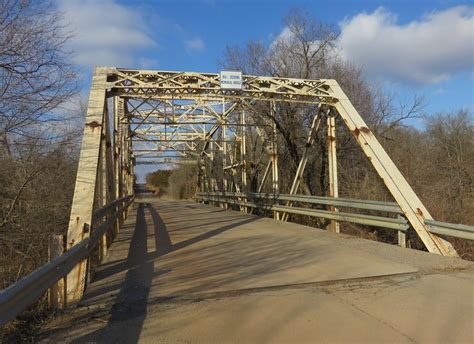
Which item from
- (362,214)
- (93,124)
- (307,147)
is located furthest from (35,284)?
(307,147)

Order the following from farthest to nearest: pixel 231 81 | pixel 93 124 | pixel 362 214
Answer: pixel 231 81 → pixel 362 214 → pixel 93 124

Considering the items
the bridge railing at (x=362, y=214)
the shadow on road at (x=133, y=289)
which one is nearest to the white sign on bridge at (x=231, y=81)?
the bridge railing at (x=362, y=214)

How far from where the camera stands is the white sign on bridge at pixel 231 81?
1328 centimetres

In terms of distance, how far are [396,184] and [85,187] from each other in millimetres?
7076

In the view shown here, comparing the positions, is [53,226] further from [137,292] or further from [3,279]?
[137,292]

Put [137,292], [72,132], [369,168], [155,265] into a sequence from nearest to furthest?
[137,292] → [155,265] → [72,132] → [369,168]

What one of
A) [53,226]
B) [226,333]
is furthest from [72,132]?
[226,333]

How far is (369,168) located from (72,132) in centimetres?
1143

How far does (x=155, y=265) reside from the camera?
8445 millimetres

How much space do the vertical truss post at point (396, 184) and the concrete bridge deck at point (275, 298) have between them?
522 millimetres

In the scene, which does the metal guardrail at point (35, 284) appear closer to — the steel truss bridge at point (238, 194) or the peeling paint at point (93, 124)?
the steel truss bridge at point (238, 194)

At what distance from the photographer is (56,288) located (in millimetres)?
5777

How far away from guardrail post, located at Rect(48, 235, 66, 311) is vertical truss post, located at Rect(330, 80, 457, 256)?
22.7 feet

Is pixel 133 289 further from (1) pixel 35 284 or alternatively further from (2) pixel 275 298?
(1) pixel 35 284
